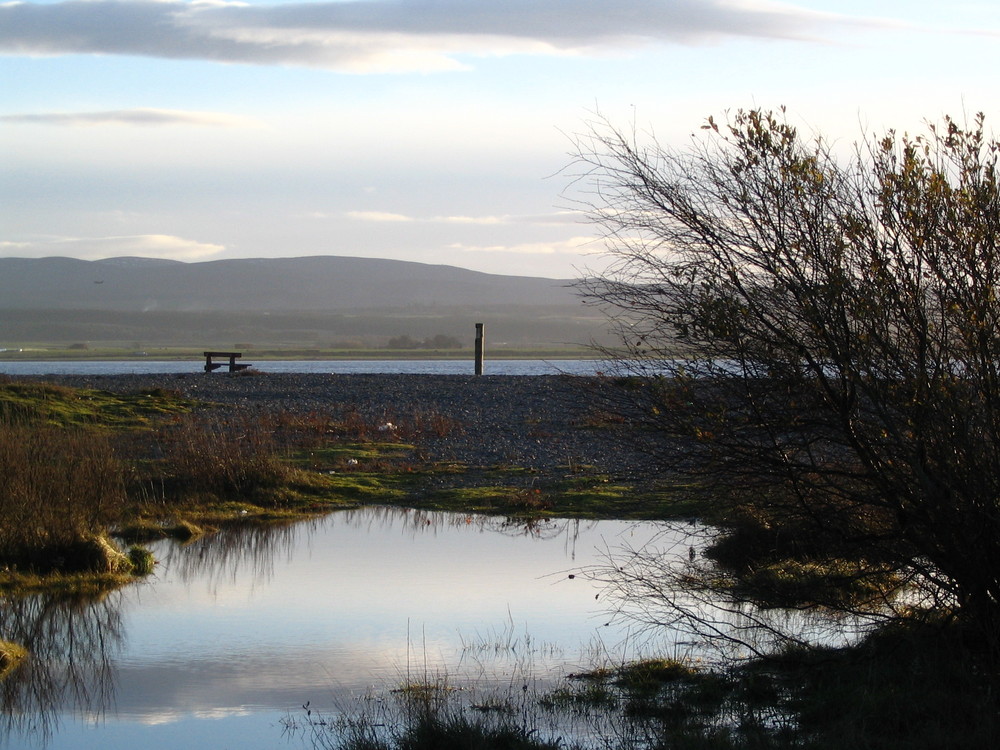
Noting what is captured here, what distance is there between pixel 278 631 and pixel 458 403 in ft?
66.0

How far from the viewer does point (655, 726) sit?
686 centimetres

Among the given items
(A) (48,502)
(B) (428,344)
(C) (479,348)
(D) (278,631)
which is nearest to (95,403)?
(A) (48,502)

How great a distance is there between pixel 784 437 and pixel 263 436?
465 inches

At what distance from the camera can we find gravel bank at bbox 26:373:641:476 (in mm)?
21781

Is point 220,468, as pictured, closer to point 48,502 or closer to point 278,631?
point 48,502

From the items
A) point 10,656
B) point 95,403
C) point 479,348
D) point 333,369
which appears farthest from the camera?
point 333,369

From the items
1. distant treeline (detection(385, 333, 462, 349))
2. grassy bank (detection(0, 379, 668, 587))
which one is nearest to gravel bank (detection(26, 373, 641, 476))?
grassy bank (detection(0, 379, 668, 587))

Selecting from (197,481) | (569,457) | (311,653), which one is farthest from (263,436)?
(311,653)

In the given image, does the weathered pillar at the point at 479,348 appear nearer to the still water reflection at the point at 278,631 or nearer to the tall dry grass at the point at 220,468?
the tall dry grass at the point at 220,468

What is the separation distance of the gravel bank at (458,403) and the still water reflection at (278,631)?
7279 millimetres

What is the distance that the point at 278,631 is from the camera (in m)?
9.62

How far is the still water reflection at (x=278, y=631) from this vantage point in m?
7.49

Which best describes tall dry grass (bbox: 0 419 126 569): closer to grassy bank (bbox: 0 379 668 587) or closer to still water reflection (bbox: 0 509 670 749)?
grassy bank (bbox: 0 379 668 587)

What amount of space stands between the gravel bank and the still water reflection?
7.28 m
